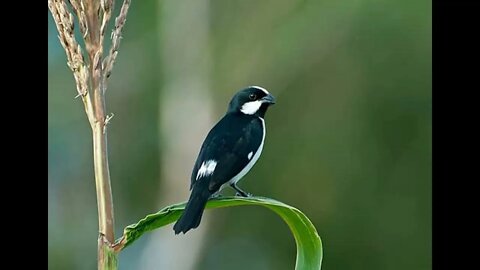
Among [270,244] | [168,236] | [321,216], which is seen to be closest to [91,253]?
[168,236]

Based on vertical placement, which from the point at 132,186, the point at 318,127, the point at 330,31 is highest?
the point at 330,31

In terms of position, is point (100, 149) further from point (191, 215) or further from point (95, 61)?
point (191, 215)

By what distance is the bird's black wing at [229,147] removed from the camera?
108 centimetres

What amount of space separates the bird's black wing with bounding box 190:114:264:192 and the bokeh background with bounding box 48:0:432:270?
118 millimetres

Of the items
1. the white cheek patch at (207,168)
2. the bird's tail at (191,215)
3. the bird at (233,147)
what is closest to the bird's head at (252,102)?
the bird at (233,147)

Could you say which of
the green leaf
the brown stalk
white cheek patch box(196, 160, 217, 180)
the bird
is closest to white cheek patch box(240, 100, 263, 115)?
the bird

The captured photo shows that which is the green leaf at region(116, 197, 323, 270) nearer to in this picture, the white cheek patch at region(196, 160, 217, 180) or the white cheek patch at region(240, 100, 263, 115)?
the white cheek patch at region(196, 160, 217, 180)

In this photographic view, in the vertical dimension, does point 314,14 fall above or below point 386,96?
above

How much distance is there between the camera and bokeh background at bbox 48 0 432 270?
1.38 meters

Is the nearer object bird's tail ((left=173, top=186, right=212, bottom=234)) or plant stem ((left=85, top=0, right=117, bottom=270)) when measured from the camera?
plant stem ((left=85, top=0, right=117, bottom=270))

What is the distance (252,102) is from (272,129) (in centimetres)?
15
